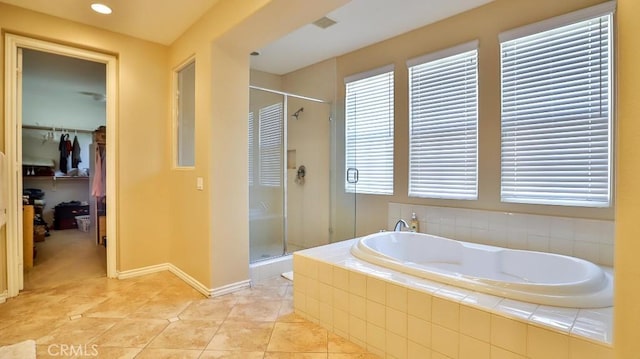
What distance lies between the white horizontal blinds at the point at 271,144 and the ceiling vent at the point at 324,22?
1131mm

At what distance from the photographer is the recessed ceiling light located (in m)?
2.71

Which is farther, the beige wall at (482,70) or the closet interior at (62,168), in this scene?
the closet interior at (62,168)

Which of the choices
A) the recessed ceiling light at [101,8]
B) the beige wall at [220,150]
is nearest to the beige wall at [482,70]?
the beige wall at [220,150]

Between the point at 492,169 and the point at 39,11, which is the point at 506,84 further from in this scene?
the point at 39,11

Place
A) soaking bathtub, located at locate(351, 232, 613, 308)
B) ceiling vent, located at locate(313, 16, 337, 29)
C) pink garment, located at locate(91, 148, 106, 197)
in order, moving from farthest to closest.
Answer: pink garment, located at locate(91, 148, 106, 197) → ceiling vent, located at locate(313, 16, 337, 29) → soaking bathtub, located at locate(351, 232, 613, 308)

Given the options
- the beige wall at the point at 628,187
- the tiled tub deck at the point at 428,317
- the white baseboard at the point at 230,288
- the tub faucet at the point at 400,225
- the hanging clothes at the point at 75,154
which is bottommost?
the white baseboard at the point at 230,288

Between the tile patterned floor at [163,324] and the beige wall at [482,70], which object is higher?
the beige wall at [482,70]

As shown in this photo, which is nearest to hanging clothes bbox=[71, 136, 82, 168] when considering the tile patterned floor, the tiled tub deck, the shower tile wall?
the tile patterned floor

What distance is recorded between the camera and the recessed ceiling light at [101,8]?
Answer: 8.88 ft

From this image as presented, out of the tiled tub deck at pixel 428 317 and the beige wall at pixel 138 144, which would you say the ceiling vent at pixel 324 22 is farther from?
the tiled tub deck at pixel 428 317

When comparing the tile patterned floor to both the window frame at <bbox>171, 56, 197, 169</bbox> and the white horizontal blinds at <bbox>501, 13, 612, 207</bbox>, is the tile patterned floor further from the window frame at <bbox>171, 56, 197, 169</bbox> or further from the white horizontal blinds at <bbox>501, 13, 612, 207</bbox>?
the white horizontal blinds at <bbox>501, 13, 612, 207</bbox>

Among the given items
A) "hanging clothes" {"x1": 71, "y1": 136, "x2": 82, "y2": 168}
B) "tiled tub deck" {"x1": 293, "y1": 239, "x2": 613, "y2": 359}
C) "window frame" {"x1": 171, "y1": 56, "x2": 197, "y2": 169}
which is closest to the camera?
"tiled tub deck" {"x1": 293, "y1": 239, "x2": 613, "y2": 359}

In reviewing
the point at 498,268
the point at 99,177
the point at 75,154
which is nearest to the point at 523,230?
the point at 498,268

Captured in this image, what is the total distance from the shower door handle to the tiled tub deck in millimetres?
1620
